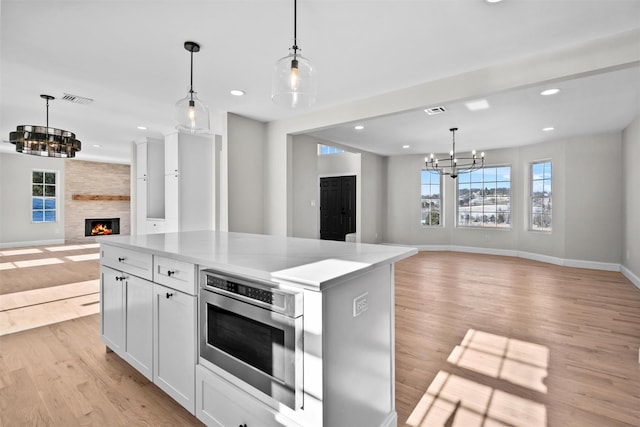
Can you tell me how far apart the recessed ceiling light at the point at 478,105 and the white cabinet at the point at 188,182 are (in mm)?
4337

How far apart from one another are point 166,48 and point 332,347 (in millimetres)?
2826

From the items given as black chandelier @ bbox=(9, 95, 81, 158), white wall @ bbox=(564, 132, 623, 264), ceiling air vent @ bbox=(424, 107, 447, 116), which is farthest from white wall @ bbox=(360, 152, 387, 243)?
black chandelier @ bbox=(9, 95, 81, 158)

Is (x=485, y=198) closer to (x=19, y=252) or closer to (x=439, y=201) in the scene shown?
(x=439, y=201)

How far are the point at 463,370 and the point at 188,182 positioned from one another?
514 cm

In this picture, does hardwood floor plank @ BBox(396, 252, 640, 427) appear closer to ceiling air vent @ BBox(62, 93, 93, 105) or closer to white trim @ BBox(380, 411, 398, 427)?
white trim @ BBox(380, 411, 398, 427)

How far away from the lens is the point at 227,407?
1.55 metres

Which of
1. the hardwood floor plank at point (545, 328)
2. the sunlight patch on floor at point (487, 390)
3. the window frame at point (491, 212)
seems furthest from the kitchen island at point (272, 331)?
the window frame at point (491, 212)

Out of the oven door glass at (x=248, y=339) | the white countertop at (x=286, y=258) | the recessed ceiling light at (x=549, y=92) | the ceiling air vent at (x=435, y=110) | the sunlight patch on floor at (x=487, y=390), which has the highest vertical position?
the ceiling air vent at (x=435, y=110)

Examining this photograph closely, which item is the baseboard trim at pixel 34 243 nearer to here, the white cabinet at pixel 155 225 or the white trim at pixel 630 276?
the white cabinet at pixel 155 225

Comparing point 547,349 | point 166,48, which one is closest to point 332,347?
point 547,349

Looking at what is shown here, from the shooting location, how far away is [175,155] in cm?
567

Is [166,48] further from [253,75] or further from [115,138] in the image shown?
[115,138]

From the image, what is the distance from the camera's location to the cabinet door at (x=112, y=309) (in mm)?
2299

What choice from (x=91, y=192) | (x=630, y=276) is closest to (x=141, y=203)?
(x=91, y=192)
